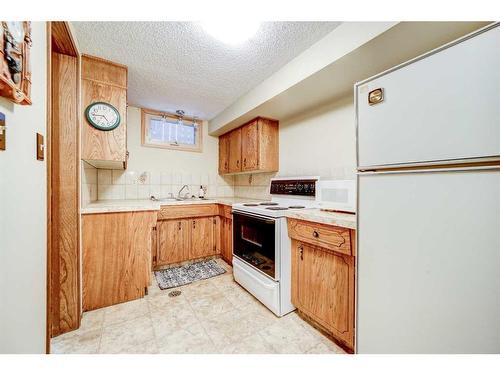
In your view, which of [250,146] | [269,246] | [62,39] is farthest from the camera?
[250,146]

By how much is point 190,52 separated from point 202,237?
222cm

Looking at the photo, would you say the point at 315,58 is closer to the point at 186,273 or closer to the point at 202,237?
the point at 202,237

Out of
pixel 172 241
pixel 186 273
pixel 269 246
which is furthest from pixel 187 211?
pixel 269 246

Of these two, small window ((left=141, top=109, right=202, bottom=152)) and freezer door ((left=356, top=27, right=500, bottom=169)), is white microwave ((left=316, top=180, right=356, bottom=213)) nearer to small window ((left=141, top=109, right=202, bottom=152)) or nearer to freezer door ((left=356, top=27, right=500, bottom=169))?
freezer door ((left=356, top=27, right=500, bottom=169))

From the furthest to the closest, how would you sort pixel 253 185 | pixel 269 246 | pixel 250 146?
pixel 253 185 → pixel 250 146 → pixel 269 246

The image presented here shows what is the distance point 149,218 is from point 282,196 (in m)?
1.48

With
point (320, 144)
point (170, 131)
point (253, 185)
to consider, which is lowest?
point (253, 185)

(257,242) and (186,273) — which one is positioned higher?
(257,242)

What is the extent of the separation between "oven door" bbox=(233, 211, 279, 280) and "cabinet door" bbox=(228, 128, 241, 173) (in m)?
1.03

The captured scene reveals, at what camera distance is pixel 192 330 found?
1.50 metres

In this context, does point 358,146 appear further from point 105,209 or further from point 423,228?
point 105,209

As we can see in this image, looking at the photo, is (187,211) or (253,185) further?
(253,185)
